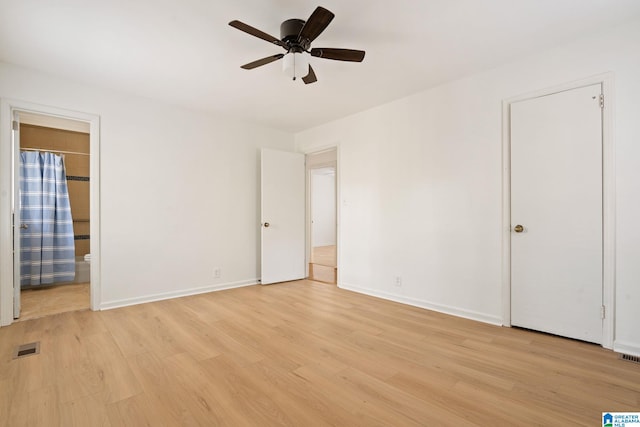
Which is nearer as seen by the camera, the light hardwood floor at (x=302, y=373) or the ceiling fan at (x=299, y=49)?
the light hardwood floor at (x=302, y=373)

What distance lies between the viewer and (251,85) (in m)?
3.33

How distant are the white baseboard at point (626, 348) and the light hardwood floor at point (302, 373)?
11 cm

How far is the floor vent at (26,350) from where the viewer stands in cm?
234

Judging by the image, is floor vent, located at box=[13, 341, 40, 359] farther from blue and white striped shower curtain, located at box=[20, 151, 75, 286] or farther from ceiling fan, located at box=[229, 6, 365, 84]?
ceiling fan, located at box=[229, 6, 365, 84]

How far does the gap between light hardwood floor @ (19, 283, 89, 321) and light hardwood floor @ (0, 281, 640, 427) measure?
1.15 feet

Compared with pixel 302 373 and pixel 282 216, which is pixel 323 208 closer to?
pixel 282 216

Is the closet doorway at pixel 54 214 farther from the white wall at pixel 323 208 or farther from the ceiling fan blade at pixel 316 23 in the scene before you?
the white wall at pixel 323 208

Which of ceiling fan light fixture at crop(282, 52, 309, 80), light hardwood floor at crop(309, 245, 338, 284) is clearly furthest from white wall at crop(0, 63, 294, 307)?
ceiling fan light fixture at crop(282, 52, 309, 80)

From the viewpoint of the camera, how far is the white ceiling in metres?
2.09

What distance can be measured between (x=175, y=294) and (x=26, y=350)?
63.3 inches

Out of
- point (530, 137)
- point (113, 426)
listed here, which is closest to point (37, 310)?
point (113, 426)

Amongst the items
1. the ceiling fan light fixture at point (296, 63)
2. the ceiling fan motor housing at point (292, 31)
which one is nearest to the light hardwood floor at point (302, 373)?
the ceiling fan light fixture at point (296, 63)

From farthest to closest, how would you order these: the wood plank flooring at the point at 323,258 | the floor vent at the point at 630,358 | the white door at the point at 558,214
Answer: the wood plank flooring at the point at 323,258 → the white door at the point at 558,214 → the floor vent at the point at 630,358

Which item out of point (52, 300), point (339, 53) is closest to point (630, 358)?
point (339, 53)
